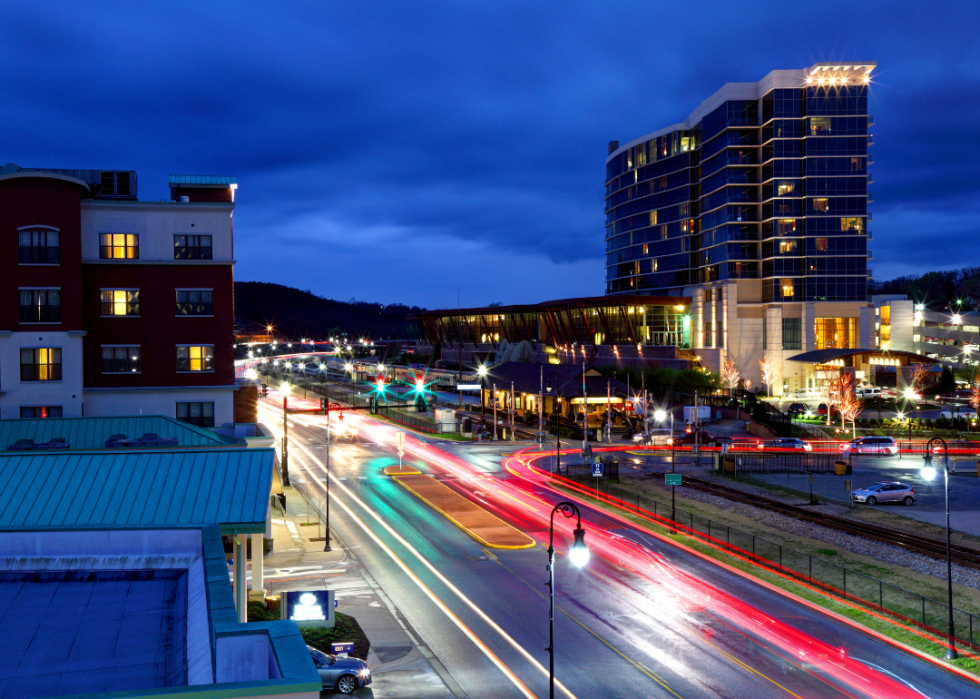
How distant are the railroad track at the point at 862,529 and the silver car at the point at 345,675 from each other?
28.8m

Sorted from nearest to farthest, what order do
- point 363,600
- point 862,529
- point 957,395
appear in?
point 363,600
point 862,529
point 957,395

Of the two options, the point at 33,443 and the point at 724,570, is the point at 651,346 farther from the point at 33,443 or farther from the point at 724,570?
the point at 33,443

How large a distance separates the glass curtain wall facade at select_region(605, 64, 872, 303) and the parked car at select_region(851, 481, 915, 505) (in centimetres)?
7736

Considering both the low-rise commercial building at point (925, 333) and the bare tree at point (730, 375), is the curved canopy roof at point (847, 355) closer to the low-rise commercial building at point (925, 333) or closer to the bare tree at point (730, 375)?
the bare tree at point (730, 375)

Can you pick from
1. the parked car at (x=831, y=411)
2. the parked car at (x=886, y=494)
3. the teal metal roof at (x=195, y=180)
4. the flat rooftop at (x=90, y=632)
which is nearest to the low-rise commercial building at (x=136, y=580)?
the flat rooftop at (x=90, y=632)

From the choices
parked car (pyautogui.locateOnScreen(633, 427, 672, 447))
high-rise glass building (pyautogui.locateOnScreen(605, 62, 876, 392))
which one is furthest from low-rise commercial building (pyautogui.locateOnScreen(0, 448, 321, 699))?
high-rise glass building (pyautogui.locateOnScreen(605, 62, 876, 392))

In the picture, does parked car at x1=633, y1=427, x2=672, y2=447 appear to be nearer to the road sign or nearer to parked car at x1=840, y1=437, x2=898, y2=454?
parked car at x1=840, y1=437, x2=898, y2=454

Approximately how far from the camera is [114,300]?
44250 mm

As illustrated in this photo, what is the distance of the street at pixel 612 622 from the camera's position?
2289 centimetres

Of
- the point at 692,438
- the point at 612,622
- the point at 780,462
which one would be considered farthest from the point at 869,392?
the point at 612,622

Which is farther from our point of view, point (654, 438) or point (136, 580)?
point (654, 438)

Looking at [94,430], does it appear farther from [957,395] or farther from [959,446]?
[957,395]

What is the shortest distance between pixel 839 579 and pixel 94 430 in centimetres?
3304

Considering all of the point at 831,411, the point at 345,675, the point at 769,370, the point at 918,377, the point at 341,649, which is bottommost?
the point at 345,675
